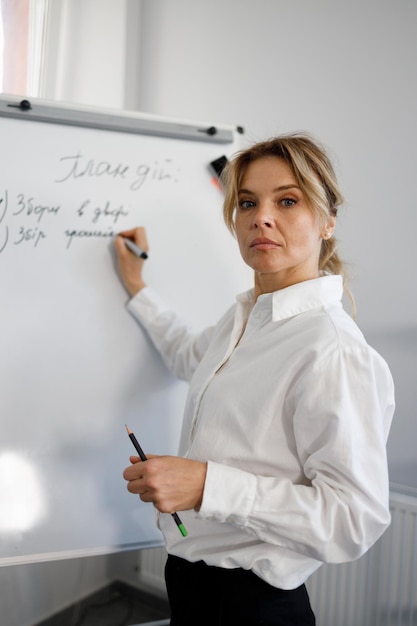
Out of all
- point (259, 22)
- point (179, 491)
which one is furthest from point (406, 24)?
point (179, 491)

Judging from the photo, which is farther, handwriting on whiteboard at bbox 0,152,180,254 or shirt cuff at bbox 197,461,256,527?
handwriting on whiteboard at bbox 0,152,180,254

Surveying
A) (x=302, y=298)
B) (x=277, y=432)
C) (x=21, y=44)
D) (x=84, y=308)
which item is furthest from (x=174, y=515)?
(x=21, y=44)

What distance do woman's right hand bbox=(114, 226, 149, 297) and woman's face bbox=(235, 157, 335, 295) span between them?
311mm

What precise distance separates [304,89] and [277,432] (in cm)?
113

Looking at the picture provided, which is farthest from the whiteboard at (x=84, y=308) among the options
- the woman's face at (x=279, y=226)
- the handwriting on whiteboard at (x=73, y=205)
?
the woman's face at (x=279, y=226)

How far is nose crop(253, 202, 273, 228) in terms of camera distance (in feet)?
2.99

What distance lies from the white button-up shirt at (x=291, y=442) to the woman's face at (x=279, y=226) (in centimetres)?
5

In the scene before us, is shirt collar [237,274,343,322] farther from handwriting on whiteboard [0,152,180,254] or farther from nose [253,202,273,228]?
handwriting on whiteboard [0,152,180,254]

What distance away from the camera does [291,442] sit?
2.74 ft

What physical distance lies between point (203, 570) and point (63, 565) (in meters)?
1.10

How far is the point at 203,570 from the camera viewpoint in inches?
36.1

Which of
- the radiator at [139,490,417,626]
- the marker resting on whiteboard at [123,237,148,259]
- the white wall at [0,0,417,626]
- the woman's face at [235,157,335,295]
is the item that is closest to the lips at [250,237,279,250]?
the woman's face at [235,157,335,295]

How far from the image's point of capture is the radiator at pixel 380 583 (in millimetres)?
1396

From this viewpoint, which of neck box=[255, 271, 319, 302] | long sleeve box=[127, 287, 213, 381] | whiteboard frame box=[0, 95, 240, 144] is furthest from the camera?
long sleeve box=[127, 287, 213, 381]
